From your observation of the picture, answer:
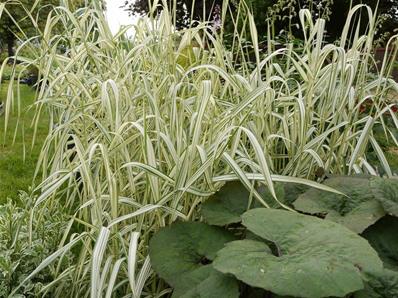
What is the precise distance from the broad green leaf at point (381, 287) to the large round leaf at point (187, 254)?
30 cm

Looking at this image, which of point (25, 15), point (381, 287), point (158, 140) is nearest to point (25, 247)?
point (158, 140)

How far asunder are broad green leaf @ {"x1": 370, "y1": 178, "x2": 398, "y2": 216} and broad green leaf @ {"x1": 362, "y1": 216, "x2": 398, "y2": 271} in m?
0.08

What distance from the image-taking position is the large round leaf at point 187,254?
1.10 m

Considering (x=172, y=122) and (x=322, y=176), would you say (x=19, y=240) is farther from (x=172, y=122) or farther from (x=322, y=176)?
(x=322, y=176)

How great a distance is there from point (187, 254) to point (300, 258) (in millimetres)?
335

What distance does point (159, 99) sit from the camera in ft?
5.26

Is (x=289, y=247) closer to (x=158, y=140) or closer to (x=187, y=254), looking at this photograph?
(x=187, y=254)

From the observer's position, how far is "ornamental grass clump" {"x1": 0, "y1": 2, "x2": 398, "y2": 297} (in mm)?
1285

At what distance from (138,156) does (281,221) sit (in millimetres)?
630

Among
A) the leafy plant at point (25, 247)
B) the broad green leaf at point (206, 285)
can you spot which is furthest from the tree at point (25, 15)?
the broad green leaf at point (206, 285)

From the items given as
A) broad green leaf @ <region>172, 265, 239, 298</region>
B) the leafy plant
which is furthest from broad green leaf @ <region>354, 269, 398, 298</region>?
the leafy plant

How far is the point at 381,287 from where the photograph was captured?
1032mm

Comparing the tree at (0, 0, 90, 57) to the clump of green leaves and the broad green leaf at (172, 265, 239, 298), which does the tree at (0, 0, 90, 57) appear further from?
the broad green leaf at (172, 265, 239, 298)

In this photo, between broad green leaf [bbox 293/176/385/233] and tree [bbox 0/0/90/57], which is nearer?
broad green leaf [bbox 293/176/385/233]
